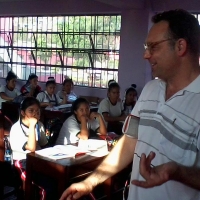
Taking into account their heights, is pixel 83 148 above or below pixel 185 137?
below

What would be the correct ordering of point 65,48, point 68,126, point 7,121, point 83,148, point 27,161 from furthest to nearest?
point 65,48 < point 7,121 < point 68,126 < point 83,148 < point 27,161

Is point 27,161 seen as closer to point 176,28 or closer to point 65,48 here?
point 176,28

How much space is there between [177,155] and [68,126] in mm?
2487

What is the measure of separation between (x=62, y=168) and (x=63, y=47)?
586 centimetres

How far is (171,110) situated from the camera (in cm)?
115

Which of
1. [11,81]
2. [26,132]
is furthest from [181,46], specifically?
[11,81]

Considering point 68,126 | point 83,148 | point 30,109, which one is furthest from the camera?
point 68,126

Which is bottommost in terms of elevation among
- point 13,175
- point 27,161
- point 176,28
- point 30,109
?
point 13,175

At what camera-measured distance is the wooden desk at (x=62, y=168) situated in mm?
2590

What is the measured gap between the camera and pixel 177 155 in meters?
1.10

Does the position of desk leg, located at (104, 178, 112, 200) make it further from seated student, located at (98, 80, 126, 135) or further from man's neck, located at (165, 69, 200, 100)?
man's neck, located at (165, 69, 200, 100)

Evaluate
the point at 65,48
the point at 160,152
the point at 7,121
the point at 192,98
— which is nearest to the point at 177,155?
the point at 160,152

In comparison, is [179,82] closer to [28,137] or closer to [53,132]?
[28,137]

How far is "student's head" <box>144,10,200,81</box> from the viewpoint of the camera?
3.76ft
